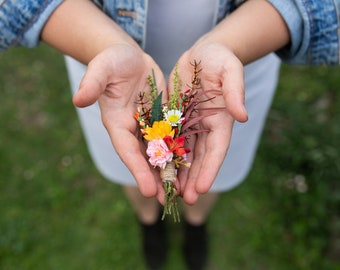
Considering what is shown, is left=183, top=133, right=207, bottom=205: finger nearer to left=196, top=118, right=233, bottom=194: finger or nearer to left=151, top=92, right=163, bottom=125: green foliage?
left=196, top=118, right=233, bottom=194: finger

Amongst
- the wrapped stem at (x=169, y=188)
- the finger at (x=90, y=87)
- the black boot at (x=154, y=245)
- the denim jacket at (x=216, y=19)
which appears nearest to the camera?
the finger at (x=90, y=87)

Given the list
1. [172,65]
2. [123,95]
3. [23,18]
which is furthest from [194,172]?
[23,18]

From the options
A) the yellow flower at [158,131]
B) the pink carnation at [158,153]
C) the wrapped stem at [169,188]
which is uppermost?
the yellow flower at [158,131]

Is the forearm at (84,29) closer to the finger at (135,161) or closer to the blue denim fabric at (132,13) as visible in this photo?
the blue denim fabric at (132,13)

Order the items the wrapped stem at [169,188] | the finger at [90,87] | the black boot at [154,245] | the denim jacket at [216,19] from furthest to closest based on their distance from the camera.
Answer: the black boot at [154,245] < the denim jacket at [216,19] < the wrapped stem at [169,188] < the finger at [90,87]

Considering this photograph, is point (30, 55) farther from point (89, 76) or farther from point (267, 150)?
point (89, 76)

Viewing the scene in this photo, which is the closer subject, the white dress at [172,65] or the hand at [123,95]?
the hand at [123,95]

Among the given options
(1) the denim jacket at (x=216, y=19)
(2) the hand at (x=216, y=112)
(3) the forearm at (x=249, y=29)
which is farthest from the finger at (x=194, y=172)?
(1) the denim jacket at (x=216, y=19)

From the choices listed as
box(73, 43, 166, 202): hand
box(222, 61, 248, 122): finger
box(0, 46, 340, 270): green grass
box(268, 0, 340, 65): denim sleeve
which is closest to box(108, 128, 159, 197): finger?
box(73, 43, 166, 202): hand
